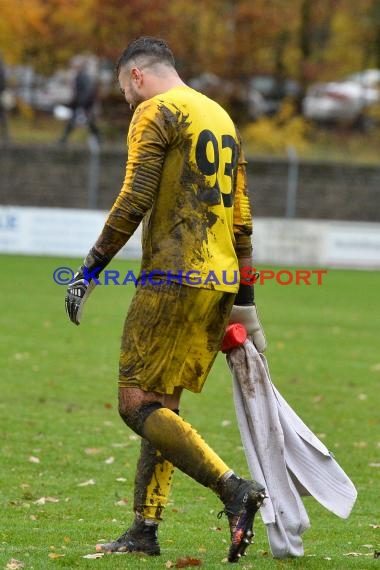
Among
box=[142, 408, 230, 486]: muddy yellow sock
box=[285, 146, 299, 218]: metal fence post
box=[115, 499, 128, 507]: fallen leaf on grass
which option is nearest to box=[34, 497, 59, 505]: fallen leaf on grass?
box=[115, 499, 128, 507]: fallen leaf on grass

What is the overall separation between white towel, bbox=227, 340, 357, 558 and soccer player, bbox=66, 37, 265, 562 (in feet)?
0.80

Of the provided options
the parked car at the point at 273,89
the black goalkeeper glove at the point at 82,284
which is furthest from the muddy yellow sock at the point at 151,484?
the parked car at the point at 273,89

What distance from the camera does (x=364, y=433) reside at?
29.7 ft

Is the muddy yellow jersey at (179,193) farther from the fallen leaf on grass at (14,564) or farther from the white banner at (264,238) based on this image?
the white banner at (264,238)

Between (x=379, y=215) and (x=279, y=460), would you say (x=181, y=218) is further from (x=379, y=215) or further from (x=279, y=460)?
(x=379, y=215)

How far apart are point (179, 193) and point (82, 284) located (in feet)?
1.90

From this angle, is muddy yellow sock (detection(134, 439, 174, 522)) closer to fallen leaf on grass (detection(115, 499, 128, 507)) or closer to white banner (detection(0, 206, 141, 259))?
fallen leaf on grass (detection(115, 499, 128, 507))

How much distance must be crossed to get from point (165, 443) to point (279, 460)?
0.61 metres

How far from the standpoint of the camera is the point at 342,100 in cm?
3844

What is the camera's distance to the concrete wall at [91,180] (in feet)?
97.0

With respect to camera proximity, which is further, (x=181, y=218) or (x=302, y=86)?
(x=302, y=86)

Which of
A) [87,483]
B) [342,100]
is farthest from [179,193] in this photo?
[342,100]

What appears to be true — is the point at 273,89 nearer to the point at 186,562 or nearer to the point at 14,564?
the point at 186,562

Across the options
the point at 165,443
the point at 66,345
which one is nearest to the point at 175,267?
the point at 165,443
